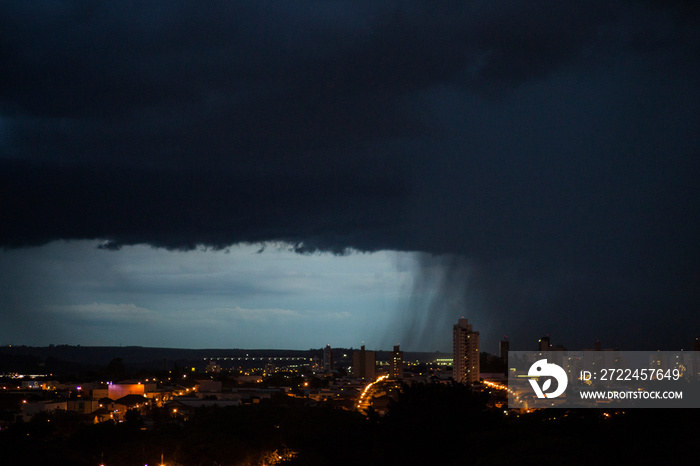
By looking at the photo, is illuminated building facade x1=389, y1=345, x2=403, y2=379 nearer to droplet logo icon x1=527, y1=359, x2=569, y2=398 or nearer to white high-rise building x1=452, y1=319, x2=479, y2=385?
white high-rise building x1=452, y1=319, x2=479, y2=385

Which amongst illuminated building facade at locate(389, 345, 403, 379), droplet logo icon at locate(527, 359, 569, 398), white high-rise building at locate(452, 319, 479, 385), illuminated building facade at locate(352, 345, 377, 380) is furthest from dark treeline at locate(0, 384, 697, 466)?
illuminated building facade at locate(352, 345, 377, 380)

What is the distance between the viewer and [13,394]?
5228cm

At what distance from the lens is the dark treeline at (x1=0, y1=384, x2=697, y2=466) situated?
35.5 feet

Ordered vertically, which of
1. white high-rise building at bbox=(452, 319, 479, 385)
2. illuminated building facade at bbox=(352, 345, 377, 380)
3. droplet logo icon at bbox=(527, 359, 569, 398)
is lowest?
illuminated building facade at bbox=(352, 345, 377, 380)

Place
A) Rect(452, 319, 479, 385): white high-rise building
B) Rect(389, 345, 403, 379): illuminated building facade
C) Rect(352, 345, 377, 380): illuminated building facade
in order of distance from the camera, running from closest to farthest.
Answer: Rect(452, 319, 479, 385): white high-rise building < Rect(389, 345, 403, 379): illuminated building facade < Rect(352, 345, 377, 380): illuminated building facade

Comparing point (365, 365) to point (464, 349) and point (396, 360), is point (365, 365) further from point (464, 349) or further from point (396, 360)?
point (464, 349)

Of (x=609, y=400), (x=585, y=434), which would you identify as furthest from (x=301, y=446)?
(x=585, y=434)

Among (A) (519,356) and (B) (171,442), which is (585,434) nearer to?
(B) (171,442)

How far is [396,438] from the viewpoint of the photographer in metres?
18.1

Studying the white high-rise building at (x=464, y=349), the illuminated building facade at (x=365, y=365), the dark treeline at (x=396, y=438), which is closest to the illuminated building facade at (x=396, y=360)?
the illuminated building facade at (x=365, y=365)

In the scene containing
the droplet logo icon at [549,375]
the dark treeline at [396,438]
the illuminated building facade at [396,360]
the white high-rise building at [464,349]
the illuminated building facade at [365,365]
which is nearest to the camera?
the dark treeline at [396,438]

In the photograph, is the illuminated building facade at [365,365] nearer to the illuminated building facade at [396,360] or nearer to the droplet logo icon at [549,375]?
the illuminated building facade at [396,360]

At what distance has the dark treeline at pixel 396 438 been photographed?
35.5ft

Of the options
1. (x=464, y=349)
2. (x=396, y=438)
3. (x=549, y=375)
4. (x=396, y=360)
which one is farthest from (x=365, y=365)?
(x=396, y=438)
